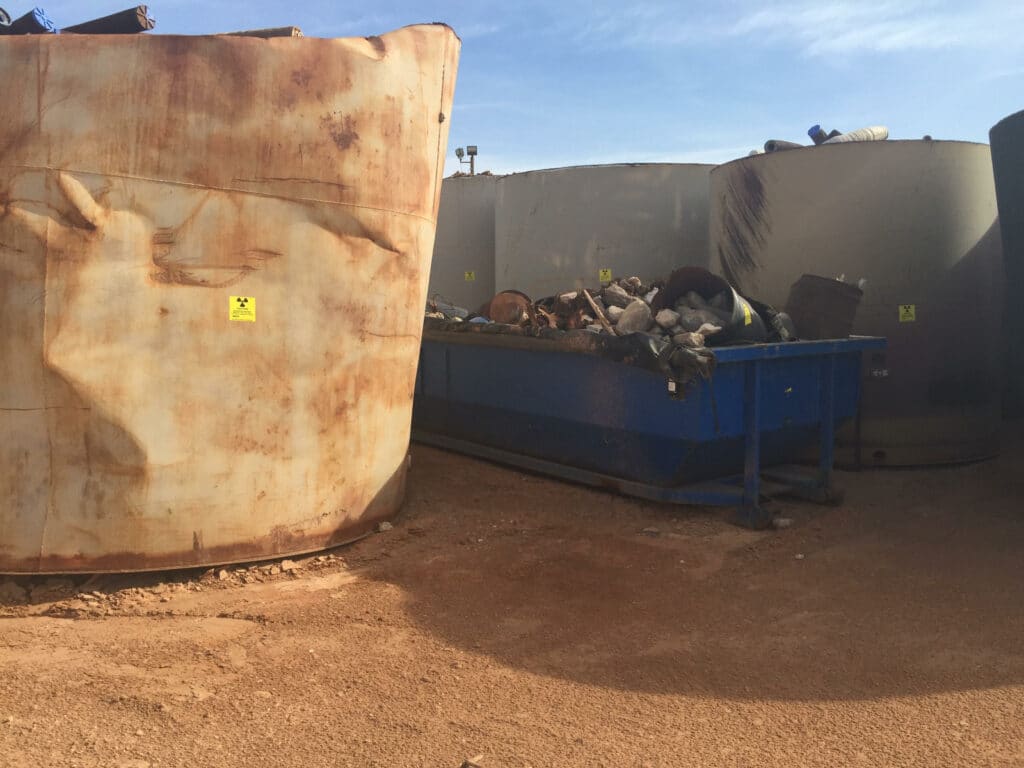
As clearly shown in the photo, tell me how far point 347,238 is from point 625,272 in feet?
16.1

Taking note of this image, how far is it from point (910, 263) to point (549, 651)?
5067 mm

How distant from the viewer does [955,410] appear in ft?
24.2

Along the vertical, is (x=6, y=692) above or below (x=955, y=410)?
below

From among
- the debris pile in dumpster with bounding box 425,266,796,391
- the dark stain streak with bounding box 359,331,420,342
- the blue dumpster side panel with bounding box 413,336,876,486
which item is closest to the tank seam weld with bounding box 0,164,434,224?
the dark stain streak with bounding box 359,331,420,342

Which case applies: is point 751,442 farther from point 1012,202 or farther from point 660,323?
point 1012,202

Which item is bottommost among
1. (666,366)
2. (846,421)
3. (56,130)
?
(846,421)

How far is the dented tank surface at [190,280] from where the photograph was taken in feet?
Answer: 13.6

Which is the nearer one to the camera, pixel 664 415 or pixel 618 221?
pixel 664 415

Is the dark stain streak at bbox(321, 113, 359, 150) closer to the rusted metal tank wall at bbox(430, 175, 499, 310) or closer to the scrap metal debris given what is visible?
the scrap metal debris

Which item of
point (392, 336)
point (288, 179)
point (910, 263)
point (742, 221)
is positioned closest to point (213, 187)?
point (288, 179)

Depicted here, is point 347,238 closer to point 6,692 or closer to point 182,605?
point 182,605

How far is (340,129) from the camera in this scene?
15.0 ft

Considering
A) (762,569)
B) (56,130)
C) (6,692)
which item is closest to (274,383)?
(56,130)

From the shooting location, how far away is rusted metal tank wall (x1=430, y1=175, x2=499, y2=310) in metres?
11.3
